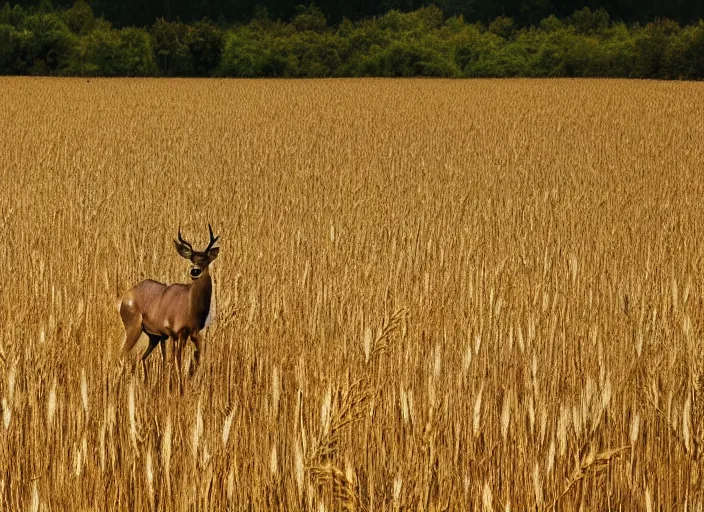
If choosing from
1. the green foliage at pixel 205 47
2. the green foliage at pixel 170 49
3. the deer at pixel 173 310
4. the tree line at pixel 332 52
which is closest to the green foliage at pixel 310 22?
the tree line at pixel 332 52

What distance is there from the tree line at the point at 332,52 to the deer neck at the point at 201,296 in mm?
42992

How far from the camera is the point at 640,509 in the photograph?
3.10m

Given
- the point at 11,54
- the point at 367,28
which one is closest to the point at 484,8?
the point at 367,28

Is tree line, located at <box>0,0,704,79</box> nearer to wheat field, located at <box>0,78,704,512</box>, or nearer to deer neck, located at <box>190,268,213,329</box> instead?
wheat field, located at <box>0,78,704,512</box>

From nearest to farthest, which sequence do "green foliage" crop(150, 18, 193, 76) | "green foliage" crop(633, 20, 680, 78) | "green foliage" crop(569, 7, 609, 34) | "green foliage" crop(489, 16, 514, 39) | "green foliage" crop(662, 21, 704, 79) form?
"green foliage" crop(662, 21, 704, 79) → "green foliage" crop(633, 20, 680, 78) → "green foliage" crop(150, 18, 193, 76) → "green foliage" crop(489, 16, 514, 39) → "green foliage" crop(569, 7, 609, 34)

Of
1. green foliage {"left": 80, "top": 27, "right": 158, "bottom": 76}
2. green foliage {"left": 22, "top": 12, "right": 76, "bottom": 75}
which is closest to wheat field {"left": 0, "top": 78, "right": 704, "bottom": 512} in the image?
green foliage {"left": 80, "top": 27, "right": 158, "bottom": 76}

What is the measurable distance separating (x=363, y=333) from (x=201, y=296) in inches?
42.1

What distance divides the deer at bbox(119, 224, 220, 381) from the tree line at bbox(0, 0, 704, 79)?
4292 centimetres

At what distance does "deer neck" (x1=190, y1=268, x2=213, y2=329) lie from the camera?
3688mm

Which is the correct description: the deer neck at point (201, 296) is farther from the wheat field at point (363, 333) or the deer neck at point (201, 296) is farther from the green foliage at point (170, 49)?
the green foliage at point (170, 49)

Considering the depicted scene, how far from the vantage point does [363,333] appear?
4.60m

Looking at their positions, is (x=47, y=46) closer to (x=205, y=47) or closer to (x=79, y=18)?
(x=205, y=47)

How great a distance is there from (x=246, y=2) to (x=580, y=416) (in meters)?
77.2

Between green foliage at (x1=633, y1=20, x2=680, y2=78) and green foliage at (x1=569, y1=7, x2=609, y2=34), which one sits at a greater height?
green foliage at (x1=569, y1=7, x2=609, y2=34)
